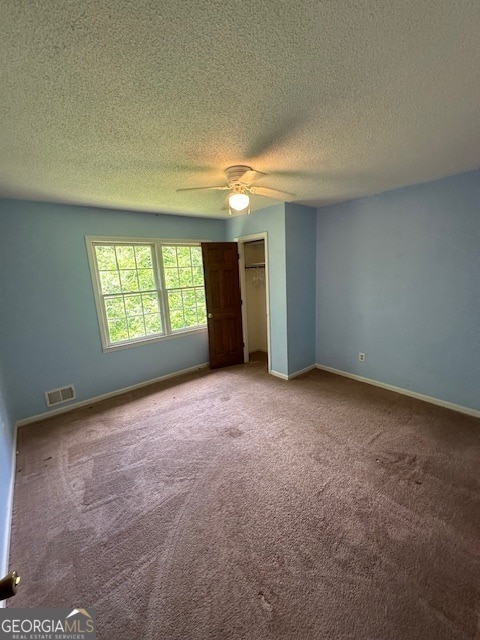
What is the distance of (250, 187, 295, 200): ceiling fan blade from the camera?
2.68 meters

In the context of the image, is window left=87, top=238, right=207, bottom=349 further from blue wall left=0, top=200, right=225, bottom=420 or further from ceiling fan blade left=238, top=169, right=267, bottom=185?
ceiling fan blade left=238, top=169, right=267, bottom=185

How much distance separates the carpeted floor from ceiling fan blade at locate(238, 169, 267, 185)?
2461 millimetres

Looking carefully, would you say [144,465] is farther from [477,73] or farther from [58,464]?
[477,73]

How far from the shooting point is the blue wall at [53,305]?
9.25 feet

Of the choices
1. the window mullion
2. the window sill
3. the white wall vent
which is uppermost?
the window mullion

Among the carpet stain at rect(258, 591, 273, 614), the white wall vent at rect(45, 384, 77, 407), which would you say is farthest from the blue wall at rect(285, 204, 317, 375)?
the white wall vent at rect(45, 384, 77, 407)

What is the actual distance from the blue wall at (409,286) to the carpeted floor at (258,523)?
547 mm

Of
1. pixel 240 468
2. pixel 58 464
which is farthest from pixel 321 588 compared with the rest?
pixel 58 464

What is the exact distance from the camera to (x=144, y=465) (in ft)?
7.51

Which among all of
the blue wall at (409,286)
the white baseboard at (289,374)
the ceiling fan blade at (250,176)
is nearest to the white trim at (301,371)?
the white baseboard at (289,374)

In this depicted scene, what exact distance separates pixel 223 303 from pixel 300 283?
1.31 metres

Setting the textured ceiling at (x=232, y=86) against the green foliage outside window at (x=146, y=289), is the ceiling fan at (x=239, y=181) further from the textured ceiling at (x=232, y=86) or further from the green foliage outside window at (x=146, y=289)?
the green foliage outside window at (x=146, y=289)

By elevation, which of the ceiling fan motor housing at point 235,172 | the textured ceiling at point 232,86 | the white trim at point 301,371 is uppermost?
the textured ceiling at point 232,86

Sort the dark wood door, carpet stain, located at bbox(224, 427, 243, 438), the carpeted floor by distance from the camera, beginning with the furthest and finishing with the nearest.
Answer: the dark wood door
carpet stain, located at bbox(224, 427, 243, 438)
the carpeted floor
